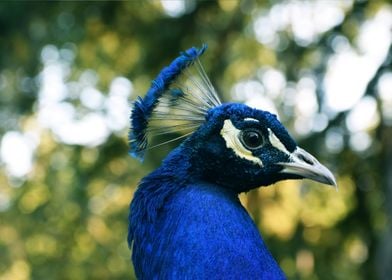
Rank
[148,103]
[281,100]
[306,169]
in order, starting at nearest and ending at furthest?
[306,169] → [148,103] → [281,100]

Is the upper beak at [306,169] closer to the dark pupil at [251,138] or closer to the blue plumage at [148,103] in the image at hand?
the dark pupil at [251,138]

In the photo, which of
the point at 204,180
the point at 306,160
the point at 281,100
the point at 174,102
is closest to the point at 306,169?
the point at 306,160

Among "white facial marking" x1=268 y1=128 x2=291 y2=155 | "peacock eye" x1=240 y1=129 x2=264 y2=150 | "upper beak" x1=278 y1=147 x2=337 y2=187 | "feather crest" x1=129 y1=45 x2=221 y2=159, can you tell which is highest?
"feather crest" x1=129 y1=45 x2=221 y2=159

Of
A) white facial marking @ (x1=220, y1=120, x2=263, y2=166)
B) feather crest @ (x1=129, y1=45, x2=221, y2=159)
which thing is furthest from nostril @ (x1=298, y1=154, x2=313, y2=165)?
feather crest @ (x1=129, y1=45, x2=221, y2=159)

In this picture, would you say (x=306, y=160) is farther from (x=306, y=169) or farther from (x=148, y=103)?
(x=148, y=103)

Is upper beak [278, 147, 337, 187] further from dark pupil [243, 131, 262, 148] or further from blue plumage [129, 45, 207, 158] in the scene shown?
blue plumage [129, 45, 207, 158]

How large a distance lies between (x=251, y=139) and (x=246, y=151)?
0.03m

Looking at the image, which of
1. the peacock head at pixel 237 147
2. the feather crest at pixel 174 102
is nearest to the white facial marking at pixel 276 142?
the peacock head at pixel 237 147

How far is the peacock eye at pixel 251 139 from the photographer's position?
6.04ft

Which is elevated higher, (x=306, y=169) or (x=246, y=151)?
(x=246, y=151)

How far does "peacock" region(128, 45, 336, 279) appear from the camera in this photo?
1680 millimetres

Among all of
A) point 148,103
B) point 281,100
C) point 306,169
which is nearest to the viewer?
point 306,169

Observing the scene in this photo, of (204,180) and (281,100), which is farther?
(281,100)

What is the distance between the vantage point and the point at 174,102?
197cm
